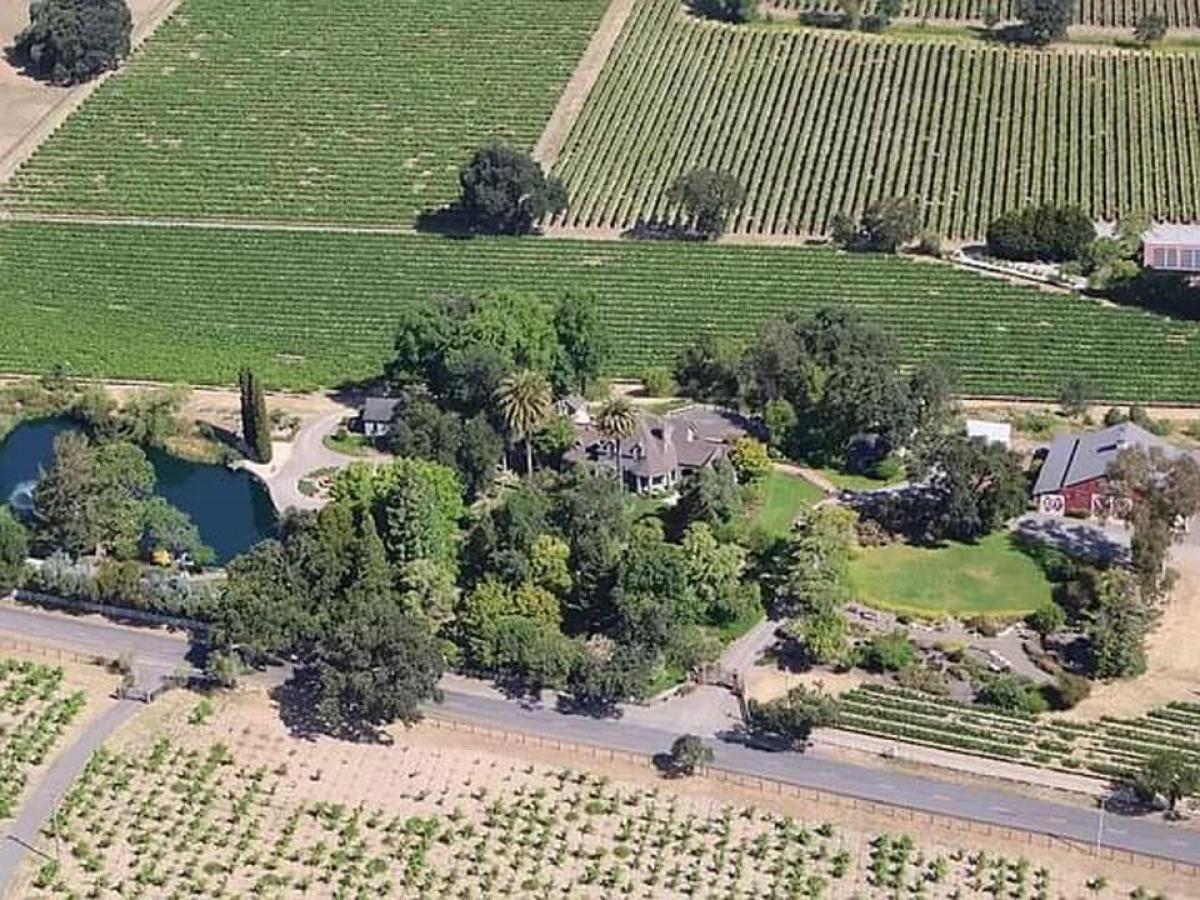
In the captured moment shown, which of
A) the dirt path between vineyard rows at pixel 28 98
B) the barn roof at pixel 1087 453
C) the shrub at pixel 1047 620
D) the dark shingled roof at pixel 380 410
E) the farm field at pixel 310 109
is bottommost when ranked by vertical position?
the dirt path between vineyard rows at pixel 28 98

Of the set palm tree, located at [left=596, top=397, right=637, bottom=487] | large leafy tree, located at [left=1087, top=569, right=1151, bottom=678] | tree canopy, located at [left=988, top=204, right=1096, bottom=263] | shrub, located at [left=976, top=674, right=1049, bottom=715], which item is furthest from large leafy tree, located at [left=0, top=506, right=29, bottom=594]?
tree canopy, located at [left=988, top=204, right=1096, bottom=263]

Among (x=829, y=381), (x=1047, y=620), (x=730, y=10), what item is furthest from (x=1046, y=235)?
(x=730, y=10)

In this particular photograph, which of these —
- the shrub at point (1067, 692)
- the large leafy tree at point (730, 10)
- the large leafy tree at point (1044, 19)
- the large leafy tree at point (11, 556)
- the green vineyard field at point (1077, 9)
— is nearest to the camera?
the shrub at point (1067, 692)

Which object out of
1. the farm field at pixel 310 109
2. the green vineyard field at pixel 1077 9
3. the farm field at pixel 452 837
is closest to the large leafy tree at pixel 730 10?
the green vineyard field at pixel 1077 9

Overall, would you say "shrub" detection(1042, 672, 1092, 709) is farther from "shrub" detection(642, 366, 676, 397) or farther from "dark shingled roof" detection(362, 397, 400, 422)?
"dark shingled roof" detection(362, 397, 400, 422)

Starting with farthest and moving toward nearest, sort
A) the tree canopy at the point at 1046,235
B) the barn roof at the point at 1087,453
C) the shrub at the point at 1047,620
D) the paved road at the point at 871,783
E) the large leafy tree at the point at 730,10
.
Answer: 1. the large leafy tree at the point at 730,10
2. the tree canopy at the point at 1046,235
3. the barn roof at the point at 1087,453
4. the shrub at the point at 1047,620
5. the paved road at the point at 871,783

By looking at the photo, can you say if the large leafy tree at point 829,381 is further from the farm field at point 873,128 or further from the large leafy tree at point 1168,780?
the large leafy tree at point 1168,780
